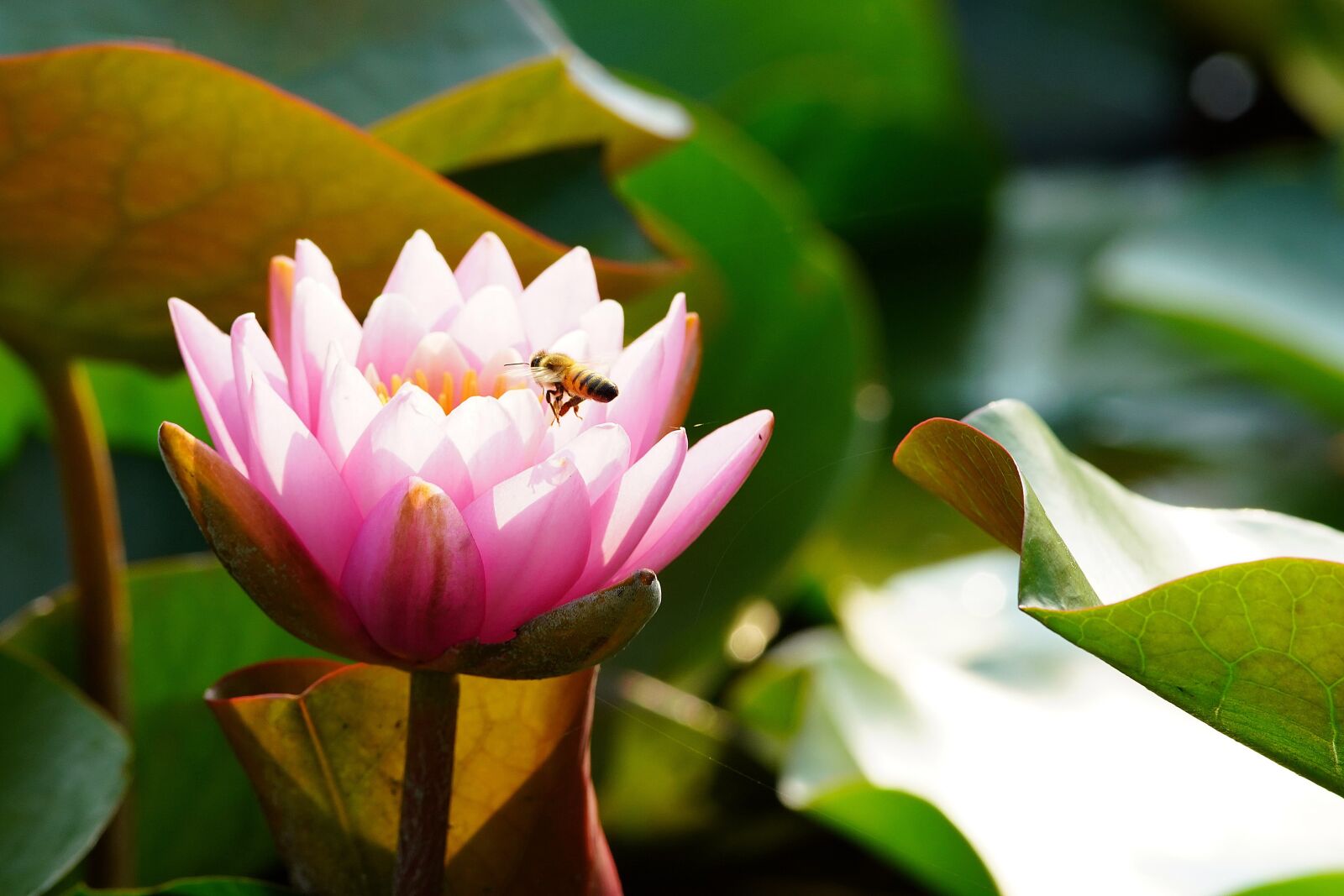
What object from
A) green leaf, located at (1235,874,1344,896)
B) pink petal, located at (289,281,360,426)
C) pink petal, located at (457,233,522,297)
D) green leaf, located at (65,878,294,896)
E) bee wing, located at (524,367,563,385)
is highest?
pink petal, located at (289,281,360,426)

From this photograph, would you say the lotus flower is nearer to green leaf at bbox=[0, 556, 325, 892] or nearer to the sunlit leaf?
the sunlit leaf

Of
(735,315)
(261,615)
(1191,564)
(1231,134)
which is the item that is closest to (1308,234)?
(1231,134)

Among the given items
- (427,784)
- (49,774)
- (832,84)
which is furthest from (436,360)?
(832,84)

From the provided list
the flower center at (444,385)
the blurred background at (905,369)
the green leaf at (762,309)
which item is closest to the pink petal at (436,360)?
the flower center at (444,385)

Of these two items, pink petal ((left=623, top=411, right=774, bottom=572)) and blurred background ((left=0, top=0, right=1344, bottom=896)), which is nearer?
pink petal ((left=623, top=411, right=774, bottom=572))

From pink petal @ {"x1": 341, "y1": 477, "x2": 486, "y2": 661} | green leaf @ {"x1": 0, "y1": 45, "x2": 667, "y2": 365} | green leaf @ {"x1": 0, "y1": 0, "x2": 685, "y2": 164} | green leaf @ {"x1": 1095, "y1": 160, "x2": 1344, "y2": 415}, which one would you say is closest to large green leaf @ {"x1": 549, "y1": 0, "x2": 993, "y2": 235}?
green leaf @ {"x1": 1095, "y1": 160, "x2": 1344, "y2": 415}

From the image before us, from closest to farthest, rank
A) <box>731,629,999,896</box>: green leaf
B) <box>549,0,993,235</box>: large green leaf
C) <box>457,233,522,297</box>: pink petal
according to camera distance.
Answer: <box>457,233,522,297</box>: pink petal → <box>731,629,999,896</box>: green leaf → <box>549,0,993,235</box>: large green leaf

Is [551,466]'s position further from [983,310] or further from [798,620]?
[983,310]

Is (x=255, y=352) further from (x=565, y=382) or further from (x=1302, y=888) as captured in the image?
(x=1302, y=888)
